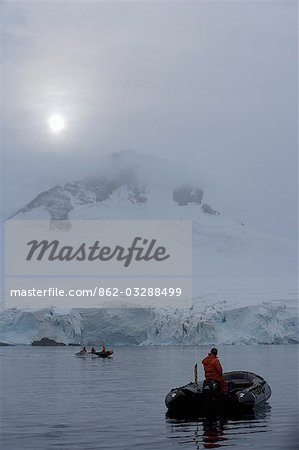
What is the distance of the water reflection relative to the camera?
64.1 feet

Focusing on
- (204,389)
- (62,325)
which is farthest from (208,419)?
(62,325)

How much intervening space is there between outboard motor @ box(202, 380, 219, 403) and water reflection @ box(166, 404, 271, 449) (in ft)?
1.76

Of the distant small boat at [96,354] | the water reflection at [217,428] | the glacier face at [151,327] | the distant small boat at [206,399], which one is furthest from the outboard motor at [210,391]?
the glacier face at [151,327]

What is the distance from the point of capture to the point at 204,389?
963 inches

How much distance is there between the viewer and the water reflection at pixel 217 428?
64.1ft

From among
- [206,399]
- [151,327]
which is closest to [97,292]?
[151,327]

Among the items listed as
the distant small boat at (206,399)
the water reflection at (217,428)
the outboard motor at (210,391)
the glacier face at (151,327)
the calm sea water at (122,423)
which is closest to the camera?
the calm sea water at (122,423)

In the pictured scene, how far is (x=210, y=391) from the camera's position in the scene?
80.0 ft

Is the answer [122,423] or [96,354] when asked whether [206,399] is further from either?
[96,354]

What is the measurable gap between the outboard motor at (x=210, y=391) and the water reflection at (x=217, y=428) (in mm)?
535

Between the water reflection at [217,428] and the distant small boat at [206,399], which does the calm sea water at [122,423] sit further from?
the distant small boat at [206,399]

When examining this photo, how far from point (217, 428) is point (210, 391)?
2533 mm

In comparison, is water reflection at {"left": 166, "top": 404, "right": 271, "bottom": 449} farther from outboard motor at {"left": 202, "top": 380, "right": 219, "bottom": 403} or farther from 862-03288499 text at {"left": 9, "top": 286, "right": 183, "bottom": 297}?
862-03288499 text at {"left": 9, "top": 286, "right": 183, "bottom": 297}

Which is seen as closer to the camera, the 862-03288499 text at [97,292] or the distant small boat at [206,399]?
the distant small boat at [206,399]
